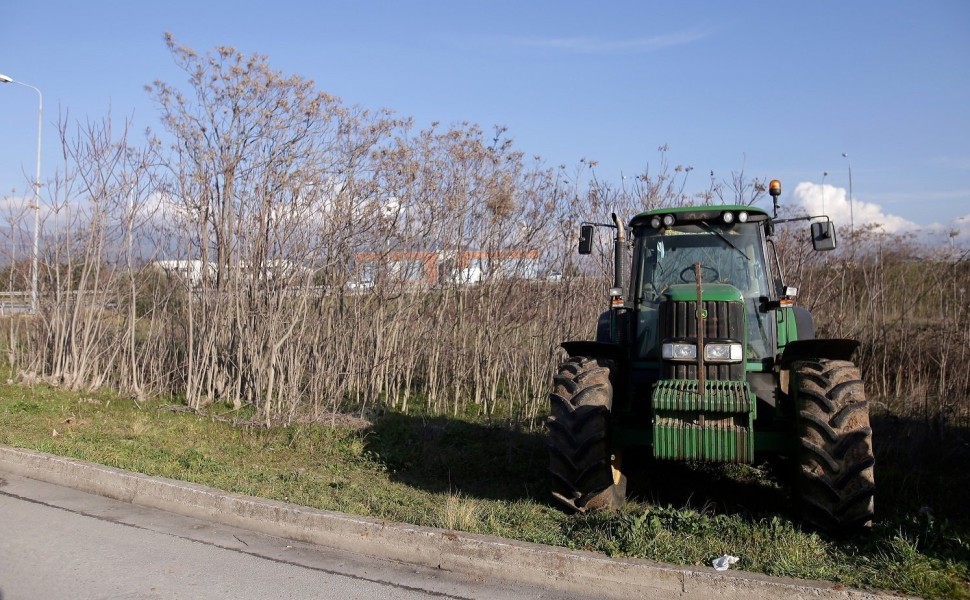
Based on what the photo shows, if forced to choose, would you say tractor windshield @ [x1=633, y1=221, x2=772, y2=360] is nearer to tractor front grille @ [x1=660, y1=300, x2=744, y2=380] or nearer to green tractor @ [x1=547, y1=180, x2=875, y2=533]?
green tractor @ [x1=547, y1=180, x2=875, y2=533]

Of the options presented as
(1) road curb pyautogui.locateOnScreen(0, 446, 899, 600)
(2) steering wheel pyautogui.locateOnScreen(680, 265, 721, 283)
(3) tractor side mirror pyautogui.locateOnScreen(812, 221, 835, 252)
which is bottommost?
(1) road curb pyautogui.locateOnScreen(0, 446, 899, 600)

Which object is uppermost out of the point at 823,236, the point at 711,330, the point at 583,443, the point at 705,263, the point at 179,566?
the point at 823,236

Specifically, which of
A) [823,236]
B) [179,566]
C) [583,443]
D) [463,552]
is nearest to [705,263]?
[823,236]

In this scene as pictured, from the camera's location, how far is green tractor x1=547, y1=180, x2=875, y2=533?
608 centimetres

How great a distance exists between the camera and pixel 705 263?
7.53m

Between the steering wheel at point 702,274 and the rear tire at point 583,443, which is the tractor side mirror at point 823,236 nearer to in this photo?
the steering wheel at point 702,274

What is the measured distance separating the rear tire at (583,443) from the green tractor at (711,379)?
1 cm

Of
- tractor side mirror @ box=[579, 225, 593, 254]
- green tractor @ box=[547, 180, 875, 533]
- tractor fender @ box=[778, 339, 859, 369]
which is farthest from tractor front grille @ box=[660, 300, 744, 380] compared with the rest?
tractor side mirror @ box=[579, 225, 593, 254]

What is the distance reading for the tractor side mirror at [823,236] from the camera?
709cm

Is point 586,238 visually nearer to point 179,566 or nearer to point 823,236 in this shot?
point 823,236

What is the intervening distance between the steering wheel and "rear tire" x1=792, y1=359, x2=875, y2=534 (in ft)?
4.80

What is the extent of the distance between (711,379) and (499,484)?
269 cm

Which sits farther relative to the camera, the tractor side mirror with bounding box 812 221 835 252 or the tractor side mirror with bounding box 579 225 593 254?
the tractor side mirror with bounding box 579 225 593 254

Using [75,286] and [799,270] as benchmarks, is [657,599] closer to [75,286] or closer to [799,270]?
[799,270]
